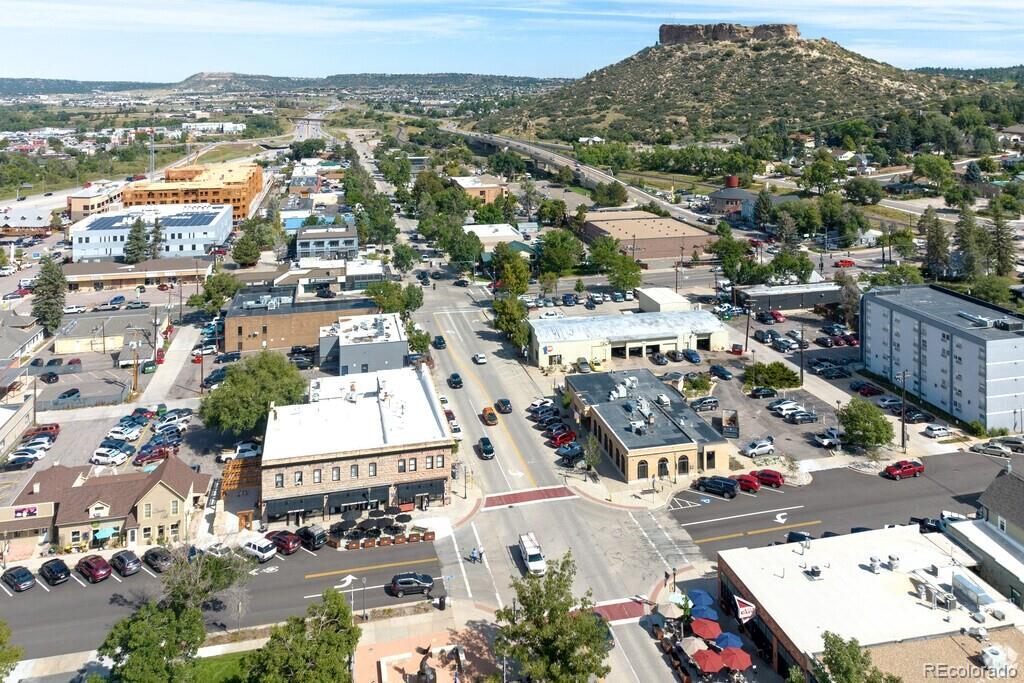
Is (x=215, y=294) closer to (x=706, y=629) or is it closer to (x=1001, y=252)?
(x=706, y=629)

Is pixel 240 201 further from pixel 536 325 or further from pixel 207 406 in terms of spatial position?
pixel 207 406

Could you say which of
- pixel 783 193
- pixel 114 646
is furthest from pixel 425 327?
pixel 783 193

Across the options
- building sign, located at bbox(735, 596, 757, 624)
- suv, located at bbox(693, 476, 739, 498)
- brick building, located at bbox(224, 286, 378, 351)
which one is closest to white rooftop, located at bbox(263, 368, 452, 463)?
suv, located at bbox(693, 476, 739, 498)

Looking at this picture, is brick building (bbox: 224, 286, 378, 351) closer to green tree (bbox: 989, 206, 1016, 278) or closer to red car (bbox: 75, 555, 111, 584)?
red car (bbox: 75, 555, 111, 584)

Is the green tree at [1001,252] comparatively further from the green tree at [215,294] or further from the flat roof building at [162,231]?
the flat roof building at [162,231]

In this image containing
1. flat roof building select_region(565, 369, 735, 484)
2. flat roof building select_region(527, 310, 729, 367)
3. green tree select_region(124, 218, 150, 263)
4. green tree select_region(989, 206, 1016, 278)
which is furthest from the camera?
green tree select_region(124, 218, 150, 263)

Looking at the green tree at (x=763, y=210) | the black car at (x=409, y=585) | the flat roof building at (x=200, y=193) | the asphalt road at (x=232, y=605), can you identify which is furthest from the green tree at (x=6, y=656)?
the flat roof building at (x=200, y=193)

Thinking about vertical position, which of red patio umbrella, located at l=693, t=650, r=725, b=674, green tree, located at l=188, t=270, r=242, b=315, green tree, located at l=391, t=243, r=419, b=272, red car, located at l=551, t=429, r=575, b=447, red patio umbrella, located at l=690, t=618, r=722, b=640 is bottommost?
red patio umbrella, located at l=693, t=650, r=725, b=674
